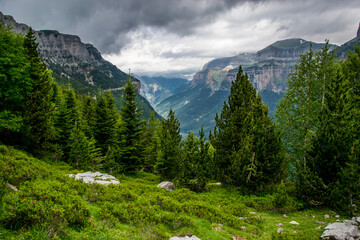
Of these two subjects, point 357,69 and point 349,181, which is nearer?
point 349,181

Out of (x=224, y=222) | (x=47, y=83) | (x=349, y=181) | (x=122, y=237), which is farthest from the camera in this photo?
(x=47, y=83)

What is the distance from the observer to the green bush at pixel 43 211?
5.51 meters

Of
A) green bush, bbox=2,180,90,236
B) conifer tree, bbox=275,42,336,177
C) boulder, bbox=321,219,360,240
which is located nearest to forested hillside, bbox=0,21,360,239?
green bush, bbox=2,180,90,236

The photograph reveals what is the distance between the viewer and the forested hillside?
7465mm

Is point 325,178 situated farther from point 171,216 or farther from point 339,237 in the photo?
point 171,216

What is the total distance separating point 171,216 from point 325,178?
13.0m

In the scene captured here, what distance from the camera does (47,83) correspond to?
22.4 m

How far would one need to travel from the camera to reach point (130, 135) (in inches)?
1077

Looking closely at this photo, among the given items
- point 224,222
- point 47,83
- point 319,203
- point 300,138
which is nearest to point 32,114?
point 47,83

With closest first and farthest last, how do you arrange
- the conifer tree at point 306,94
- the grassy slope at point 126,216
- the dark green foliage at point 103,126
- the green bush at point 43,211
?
the green bush at point 43,211 < the grassy slope at point 126,216 < the conifer tree at point 306,94 < the dark green foliage at point 103,126

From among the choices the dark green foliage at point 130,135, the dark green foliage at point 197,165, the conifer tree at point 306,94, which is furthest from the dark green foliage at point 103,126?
the conifer tree at point 306,94

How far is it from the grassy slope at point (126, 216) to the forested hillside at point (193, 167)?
48mm

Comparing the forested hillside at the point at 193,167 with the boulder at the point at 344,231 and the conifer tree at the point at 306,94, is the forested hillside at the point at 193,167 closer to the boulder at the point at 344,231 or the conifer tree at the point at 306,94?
the conifer tree at the point at 306,94

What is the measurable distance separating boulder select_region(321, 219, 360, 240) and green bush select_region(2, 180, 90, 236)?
11027 mm
